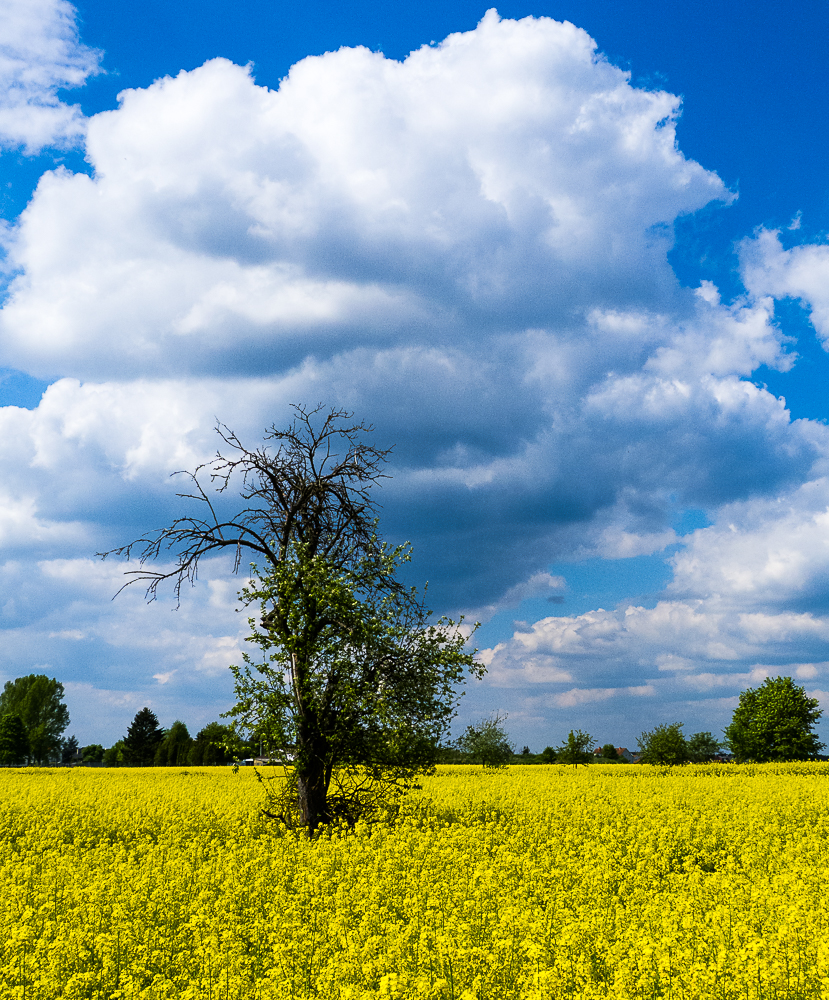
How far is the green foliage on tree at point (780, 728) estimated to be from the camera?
197 ft

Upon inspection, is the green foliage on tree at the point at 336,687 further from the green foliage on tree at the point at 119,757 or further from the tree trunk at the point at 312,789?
the green foliage on tree at the point at 119,757

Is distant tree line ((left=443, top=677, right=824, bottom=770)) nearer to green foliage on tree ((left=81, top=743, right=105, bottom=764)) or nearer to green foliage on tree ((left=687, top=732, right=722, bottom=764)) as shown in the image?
green foliage on tree ((left=687, top=732, right=722, bottom=764))

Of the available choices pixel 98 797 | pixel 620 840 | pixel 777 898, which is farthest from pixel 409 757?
pixel 98 797

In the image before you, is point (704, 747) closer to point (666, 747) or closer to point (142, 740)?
point (666, 747)

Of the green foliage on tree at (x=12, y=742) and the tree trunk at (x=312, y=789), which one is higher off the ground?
the tree trunk at (x=312, y=789)

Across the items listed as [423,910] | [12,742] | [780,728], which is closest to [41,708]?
[12,742]

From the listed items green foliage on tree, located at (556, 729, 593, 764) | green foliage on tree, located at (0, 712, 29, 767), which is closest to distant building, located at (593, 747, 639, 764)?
green foliage on tree, located at (556, 729, 593, 764)

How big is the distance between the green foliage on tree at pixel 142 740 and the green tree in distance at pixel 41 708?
65.5ft

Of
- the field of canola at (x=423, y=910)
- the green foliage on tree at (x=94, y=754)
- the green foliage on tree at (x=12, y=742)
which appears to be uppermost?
the field of canola at (x=423, y=910)

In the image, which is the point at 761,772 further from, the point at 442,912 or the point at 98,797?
the point at 442,912

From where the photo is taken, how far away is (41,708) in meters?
99.4

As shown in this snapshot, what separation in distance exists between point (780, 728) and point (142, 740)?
67.8m

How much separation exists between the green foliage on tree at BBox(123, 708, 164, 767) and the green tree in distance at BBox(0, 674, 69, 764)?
65.5 ft

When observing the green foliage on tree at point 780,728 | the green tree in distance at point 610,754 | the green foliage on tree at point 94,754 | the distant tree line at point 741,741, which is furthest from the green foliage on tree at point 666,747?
the green foliage on tree at point 94,754
